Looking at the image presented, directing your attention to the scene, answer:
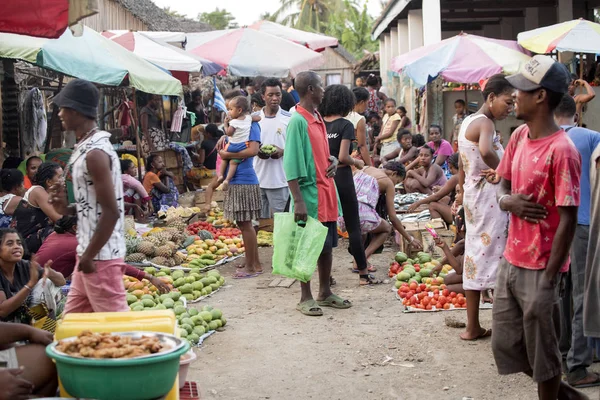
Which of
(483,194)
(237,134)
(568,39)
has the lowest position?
(483,194)

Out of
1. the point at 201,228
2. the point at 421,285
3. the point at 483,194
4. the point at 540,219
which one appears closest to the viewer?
the point at 540,219

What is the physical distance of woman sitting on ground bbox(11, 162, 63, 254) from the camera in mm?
7699

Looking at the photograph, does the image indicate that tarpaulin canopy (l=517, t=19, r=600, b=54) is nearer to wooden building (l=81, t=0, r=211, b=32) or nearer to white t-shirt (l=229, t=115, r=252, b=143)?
white t-shirt (l=229, t=115, r=252, b=143)

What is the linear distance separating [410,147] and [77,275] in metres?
10.3

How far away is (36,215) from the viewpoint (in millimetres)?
7809

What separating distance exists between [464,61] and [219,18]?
5657cm

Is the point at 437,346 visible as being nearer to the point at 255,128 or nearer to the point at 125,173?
the point at 255,128

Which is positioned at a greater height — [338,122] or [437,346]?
[338,122]

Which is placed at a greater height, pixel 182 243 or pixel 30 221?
pixel 30 221

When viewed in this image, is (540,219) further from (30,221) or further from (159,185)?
→ (159,185)

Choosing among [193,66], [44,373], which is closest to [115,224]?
A: [44,373]

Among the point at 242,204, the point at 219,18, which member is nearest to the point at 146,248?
the point at 242,204

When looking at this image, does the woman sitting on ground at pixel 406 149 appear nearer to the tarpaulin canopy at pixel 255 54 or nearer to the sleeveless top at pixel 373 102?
the tarpaulin canopy at pixel 255 54

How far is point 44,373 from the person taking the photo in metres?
3.61
